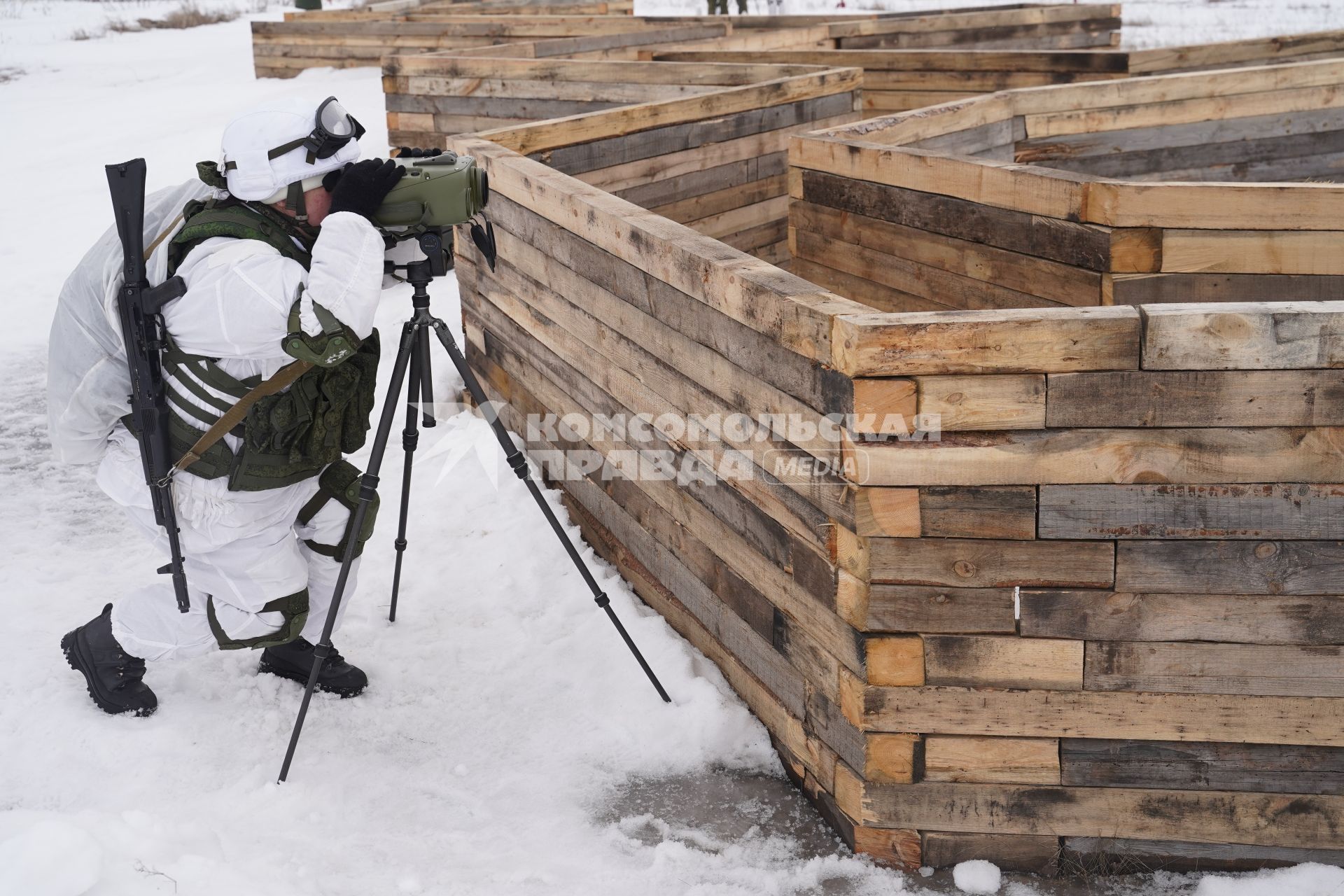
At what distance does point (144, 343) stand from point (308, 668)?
1.38 meters

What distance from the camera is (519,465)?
4008 mm

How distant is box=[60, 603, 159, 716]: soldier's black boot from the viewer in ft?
13.4

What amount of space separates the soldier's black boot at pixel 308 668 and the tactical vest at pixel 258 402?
78 centimetres

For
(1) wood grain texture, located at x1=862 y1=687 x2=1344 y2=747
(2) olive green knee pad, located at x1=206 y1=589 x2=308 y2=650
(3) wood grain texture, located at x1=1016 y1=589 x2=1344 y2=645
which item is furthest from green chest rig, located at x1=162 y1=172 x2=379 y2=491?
(3) wood grain texture, located at x1=1016 y1=589 x2=1344 y2=645

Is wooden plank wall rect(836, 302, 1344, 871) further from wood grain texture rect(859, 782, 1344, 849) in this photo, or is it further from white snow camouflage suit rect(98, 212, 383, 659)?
white snow camouflage suit rect(98, 212, 383, 659)

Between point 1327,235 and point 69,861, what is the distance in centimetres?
476

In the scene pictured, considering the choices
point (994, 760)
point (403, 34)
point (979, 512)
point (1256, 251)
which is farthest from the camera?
point (403, 34)

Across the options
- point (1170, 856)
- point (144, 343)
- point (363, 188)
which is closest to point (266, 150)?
point (363, 188)

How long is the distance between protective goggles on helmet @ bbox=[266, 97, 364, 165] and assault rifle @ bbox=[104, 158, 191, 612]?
427mm

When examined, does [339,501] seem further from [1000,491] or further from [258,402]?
[1000,491]

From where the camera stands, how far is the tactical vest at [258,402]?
3.70 m

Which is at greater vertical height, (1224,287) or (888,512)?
(1224,287)

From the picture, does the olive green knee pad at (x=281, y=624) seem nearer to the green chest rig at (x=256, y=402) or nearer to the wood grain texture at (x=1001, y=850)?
the green chest rig at (x=256, y=402)

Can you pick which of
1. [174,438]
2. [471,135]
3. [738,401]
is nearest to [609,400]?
[738,401]
